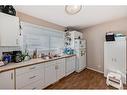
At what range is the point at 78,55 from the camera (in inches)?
181

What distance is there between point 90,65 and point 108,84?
7.27 ft

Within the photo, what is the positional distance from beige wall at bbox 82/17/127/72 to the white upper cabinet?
3.73 meters

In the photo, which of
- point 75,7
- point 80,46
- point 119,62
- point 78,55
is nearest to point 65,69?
point 78,55

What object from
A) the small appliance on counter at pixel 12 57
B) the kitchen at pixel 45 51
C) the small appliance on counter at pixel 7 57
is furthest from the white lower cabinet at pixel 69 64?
the small appliance on counter at pixel 7 57

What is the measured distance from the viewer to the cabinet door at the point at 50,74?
9.08ft

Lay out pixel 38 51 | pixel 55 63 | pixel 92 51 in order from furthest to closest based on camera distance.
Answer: pixel 92 51 < pixel 38 51 < pixel 55 63

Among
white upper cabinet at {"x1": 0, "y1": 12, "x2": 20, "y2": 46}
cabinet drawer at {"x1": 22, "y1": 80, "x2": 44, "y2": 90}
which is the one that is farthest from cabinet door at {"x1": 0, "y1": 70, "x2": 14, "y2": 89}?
white upper cabinet at {"x1": 0, "y1": 12, "x2": 20, "y2": 46}

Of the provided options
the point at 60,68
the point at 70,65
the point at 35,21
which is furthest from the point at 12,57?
the point at 70,65

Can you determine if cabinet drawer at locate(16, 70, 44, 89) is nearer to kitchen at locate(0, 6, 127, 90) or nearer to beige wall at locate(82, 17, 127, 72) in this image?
kitchen at locate(0, 6, 127, 90)

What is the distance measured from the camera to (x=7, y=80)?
177 cm

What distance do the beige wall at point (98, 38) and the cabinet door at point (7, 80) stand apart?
3946 millimetres
